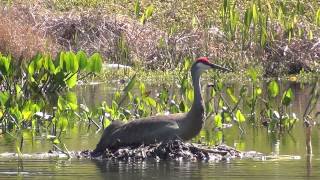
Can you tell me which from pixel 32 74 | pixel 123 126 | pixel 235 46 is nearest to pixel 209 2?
pixel 235 46

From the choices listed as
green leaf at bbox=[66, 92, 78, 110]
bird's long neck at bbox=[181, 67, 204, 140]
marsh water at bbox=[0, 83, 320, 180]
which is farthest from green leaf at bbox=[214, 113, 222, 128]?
green leaf at bbox=[66, 92, 78, 110]

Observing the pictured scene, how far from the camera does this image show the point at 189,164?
45.9ft

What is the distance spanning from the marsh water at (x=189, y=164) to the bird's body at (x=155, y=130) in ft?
1.99

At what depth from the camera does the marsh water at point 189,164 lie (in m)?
13.0

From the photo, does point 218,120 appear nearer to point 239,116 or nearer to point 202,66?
point 239,116

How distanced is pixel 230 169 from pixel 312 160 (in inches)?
48.0

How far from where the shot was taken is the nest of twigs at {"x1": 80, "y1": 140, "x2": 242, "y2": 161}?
566 inches

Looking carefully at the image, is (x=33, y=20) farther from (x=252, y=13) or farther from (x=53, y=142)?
(x=53, y=142)

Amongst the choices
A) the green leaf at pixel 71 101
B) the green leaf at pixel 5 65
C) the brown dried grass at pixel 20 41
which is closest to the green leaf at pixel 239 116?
the green leaf at pixel 71 101

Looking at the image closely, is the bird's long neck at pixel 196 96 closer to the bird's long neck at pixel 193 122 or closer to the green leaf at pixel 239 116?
the bird's long neck at pixel 193 122

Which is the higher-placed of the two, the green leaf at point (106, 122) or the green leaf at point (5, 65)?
the green leaf at point (5, 65)

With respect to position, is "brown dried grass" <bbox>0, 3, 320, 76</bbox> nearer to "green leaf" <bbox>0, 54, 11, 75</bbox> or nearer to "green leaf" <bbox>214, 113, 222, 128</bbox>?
"green leaf" <bbox>0, 54, 11, 75</bbox>

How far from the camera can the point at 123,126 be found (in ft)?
50.0

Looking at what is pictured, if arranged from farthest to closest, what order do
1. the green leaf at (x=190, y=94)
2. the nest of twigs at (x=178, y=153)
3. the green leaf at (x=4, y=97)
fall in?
the green leaf at (x=190, y=94) → the green leaf at (x=4, y=97) → the nest of twigs at (x=178, y=153)
